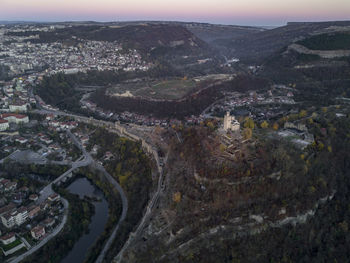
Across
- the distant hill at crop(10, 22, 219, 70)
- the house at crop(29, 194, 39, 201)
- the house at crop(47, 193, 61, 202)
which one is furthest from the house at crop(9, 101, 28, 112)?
the distant hill at crop(10, 22, 219, 70)

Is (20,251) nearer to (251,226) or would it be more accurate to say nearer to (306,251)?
(251,226)

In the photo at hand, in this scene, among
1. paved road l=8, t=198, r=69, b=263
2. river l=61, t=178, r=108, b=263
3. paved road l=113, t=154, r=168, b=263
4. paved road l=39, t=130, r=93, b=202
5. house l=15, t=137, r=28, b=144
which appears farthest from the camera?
house l=15, t=137, r=28, b=144

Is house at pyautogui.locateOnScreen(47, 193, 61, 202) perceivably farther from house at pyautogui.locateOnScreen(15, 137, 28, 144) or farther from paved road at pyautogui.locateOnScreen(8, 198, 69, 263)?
house at pyautogui.locateOnScreen(15, 137, 28, 144)

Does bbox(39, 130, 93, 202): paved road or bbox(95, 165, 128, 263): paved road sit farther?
bbox(39, 130, 93, 202): paved road

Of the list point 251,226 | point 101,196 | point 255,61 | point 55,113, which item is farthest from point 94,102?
point 255,61

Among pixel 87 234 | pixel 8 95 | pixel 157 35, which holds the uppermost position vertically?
pixel 157 35

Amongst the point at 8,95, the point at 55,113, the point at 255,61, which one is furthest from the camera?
the point at 255,61

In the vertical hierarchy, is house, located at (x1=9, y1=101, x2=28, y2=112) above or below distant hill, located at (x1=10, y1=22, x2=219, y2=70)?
below
